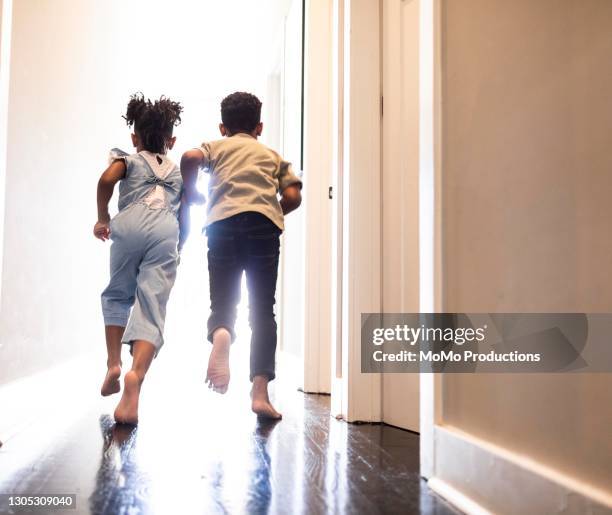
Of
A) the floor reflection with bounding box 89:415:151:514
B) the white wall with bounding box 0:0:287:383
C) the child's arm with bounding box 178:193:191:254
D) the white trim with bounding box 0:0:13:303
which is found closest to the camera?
the floor reflection with bounding box 89:415:151:514

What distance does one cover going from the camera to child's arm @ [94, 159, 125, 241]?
1.87 meters

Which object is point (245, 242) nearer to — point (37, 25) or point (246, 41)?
point (37, 25)

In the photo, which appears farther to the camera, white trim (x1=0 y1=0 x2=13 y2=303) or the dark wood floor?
white trim (x1=0 y1=0 x2=13 y2=303)

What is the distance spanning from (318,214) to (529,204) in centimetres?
170

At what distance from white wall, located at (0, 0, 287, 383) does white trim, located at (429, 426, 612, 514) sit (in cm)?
106

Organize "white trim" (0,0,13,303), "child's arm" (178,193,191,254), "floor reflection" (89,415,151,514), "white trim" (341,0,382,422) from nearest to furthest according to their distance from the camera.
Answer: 1. "floor reflection" (89,415,151,514)
2. "white trim" (0,0,13,303)
3. "white trim" (341,0,382,422)
4. "child's arm" (178,193,191,254)

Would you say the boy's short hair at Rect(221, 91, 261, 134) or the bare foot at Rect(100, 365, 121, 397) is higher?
the boy's short hair at Rect(221, 91, 261, 134)

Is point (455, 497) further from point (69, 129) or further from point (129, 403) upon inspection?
point (69, 129)

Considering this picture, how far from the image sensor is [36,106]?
1800 millimetres

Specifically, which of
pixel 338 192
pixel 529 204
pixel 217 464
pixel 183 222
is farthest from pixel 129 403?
pixel 529 204

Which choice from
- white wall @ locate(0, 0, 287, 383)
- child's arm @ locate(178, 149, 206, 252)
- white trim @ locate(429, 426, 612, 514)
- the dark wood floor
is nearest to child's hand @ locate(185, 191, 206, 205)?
child's arm @ locate(178, 149, 206, 252)

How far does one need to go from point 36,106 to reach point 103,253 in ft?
6.41
